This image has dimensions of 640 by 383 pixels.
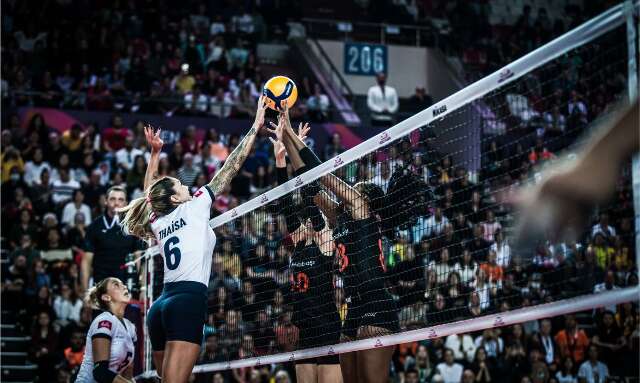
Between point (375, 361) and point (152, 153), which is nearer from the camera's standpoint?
point (375, 361)

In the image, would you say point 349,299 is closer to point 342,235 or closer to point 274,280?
point 342,235

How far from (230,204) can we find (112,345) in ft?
34.0

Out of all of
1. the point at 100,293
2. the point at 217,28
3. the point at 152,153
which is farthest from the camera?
the point at 217,28

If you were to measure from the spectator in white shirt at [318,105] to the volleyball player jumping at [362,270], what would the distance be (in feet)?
53.1

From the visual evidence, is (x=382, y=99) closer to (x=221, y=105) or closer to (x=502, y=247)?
(x=221, y=105)

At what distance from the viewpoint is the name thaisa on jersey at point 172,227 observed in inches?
292

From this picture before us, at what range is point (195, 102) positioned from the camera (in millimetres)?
22719

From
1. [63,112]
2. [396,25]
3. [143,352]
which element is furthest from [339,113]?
[143,352]

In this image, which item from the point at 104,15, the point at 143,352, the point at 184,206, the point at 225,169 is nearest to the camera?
the point at 184,206

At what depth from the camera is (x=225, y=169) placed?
796 cm

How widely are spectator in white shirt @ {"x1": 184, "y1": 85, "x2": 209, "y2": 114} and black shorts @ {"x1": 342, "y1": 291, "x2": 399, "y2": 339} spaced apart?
15.7m

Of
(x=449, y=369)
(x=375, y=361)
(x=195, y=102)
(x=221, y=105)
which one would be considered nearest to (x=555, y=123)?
(x=375, y=361)

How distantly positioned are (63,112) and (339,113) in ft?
26.8

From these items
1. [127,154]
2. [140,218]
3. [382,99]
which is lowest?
[140,218]
